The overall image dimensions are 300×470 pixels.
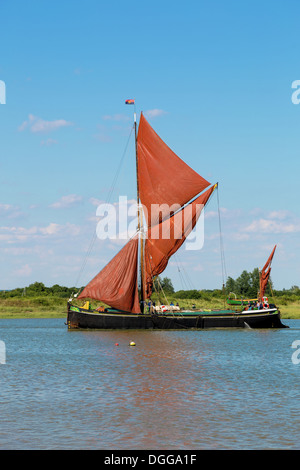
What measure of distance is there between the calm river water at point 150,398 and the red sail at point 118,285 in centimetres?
1818

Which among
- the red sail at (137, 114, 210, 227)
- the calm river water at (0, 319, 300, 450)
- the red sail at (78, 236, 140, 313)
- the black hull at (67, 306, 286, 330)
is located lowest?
the calm river water at (0, 319, 300, 450)

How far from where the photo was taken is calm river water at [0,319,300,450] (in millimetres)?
14914

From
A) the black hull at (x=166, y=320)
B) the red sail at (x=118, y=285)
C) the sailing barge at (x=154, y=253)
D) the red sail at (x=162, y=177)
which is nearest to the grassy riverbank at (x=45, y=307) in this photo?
the black hull at (x=166, y=320)

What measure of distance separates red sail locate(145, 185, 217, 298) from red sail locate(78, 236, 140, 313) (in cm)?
257

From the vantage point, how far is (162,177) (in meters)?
61.8

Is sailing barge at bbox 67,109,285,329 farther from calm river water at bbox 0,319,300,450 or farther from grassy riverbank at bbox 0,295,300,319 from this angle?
grassy riverbank at bbox 0,295,300,319

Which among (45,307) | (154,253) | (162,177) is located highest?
(162,177)

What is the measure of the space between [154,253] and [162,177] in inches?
313

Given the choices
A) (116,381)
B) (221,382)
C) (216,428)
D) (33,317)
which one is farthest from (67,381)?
(33,317)

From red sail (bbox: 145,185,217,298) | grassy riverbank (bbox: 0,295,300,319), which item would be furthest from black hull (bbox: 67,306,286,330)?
grassy riverbank (bbox: 0,295,300,319)

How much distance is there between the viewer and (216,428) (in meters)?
16.0

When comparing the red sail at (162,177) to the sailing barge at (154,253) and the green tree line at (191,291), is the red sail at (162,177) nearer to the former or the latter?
the sailing barge at (154,253)

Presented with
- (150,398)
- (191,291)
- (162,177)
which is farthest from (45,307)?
(150,398)

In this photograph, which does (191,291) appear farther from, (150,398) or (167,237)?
(150,398)
